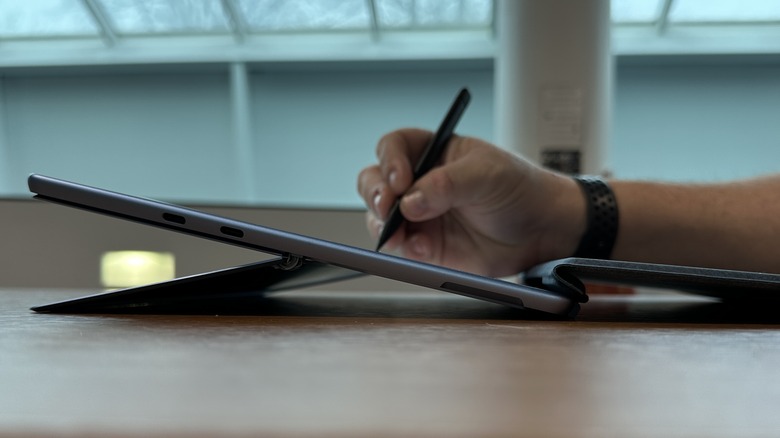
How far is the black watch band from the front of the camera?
2.20 ft

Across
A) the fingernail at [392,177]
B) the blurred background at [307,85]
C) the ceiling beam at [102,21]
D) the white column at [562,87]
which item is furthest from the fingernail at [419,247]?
the ceiling beam at [102,21]

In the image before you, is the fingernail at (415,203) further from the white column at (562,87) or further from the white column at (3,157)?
the white column at (3,157)

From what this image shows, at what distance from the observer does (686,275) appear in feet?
0.94

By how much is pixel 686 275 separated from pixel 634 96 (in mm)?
4555

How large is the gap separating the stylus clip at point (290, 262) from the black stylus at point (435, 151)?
1.13 feet

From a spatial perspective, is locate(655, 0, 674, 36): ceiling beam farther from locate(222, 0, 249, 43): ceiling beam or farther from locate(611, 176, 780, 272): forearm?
locate(611, 176, 780, 272): forearm

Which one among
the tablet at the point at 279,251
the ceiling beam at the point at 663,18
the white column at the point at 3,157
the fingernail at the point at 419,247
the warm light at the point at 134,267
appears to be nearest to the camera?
the tablet at the point at 279,251

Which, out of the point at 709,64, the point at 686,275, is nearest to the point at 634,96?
the point at 709,64

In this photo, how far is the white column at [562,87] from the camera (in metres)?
1.66

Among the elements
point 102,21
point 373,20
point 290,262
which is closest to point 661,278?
point 290,262

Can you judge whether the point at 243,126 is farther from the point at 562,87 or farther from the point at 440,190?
the point at 440,190

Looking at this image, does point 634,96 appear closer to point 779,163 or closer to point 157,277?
point 779,163

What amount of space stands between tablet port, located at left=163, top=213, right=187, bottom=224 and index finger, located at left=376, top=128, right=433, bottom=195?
0.37 meters

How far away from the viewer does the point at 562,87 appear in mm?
1682
